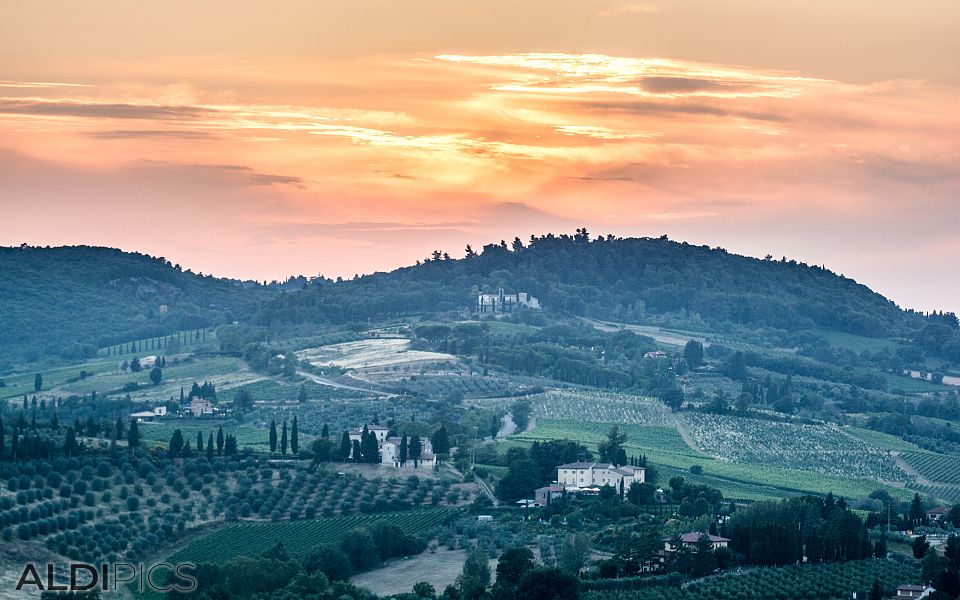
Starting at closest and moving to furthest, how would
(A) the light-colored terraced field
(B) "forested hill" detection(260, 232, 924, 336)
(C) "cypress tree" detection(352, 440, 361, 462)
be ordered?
(C) "cypress tree" detection(352, 440, 361, 462), (A) the light-colored terraced field, (B) "forested hill" detection(260, 232, 924, 336)

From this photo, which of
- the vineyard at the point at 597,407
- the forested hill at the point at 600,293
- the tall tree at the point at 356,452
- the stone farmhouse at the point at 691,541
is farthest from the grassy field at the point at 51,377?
the stone farmhouse at the point at 691,541

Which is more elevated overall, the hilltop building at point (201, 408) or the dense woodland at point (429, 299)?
the dense woodland at point (429, 299)

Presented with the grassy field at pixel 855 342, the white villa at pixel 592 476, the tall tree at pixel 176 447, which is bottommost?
the white villa at pixel 592 476

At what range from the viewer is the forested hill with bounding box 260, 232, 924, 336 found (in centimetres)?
16025

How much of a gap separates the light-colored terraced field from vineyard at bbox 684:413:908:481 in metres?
20.3

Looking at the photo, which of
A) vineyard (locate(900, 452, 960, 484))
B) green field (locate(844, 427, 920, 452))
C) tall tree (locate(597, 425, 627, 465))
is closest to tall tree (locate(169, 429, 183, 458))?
tall tree (locate(597, 425, 627, 465))

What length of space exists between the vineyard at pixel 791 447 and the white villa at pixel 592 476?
71.5ft

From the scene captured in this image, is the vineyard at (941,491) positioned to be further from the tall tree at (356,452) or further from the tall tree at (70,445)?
the tall tree at (70,445)

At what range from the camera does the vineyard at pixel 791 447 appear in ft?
333

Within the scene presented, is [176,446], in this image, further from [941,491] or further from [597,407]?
[597,407]

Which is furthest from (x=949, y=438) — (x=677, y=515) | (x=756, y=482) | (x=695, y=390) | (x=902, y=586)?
(x=902, y=586)

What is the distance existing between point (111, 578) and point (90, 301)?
126 meters

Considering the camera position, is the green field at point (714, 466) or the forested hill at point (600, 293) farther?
the forested hill at point (600, 293)

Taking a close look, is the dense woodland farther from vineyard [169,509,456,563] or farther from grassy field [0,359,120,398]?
vineyard [169,509,456,563]
